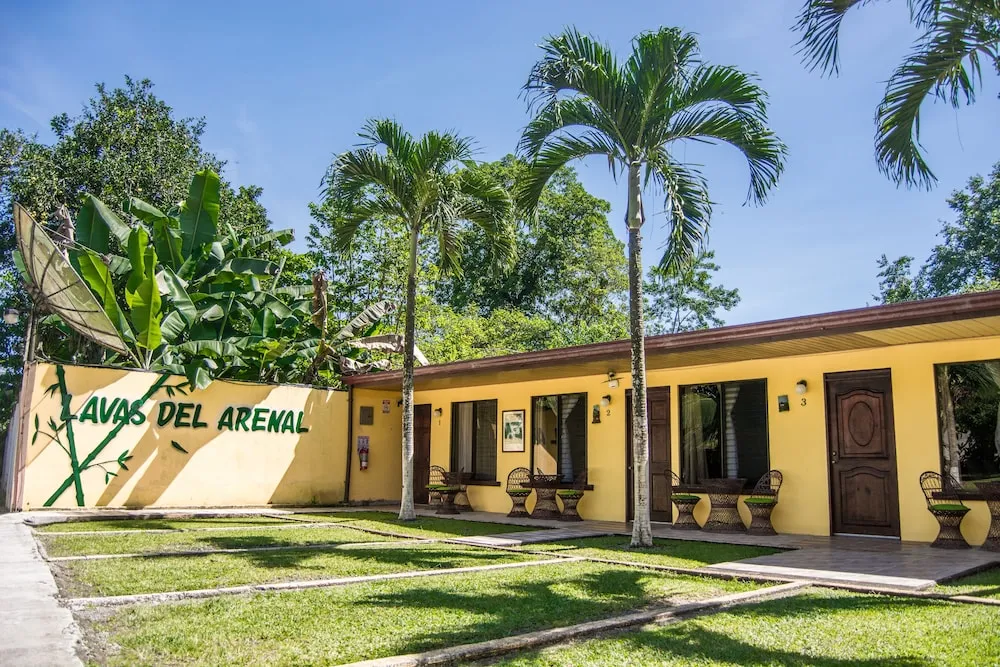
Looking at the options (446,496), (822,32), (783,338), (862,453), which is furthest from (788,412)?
(446,496)

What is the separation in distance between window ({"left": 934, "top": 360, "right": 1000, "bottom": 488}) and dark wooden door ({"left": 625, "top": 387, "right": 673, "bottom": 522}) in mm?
3802

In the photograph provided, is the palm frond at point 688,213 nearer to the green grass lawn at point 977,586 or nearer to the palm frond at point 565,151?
the palm frond at point 565,151

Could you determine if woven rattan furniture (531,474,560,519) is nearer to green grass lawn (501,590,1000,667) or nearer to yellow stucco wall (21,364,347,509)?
yellow stucco wall (21,364,347,509)

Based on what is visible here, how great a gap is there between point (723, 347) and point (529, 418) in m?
4.84

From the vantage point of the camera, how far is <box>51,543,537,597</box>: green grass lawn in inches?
210

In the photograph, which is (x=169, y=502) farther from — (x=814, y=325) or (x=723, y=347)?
(x=814, y=325)

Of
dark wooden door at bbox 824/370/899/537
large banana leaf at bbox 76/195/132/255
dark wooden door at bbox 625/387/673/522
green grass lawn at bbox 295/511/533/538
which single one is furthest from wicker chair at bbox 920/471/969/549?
large banana leaf at bbox 76/195/132/255

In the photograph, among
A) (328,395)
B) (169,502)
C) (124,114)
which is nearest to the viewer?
(169,502)

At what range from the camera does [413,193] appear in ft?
36.8

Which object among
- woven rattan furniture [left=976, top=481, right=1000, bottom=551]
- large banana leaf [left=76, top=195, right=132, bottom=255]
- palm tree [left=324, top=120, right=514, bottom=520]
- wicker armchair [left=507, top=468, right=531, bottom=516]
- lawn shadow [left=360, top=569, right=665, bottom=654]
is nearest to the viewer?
lawn shadow [left=360, top=569, right=665, bottom=654]

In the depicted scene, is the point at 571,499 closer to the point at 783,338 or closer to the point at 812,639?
the point at 783,338

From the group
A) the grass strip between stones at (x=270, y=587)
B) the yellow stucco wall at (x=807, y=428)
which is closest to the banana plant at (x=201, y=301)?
the yellow stucco wall at (x=807, y=428)

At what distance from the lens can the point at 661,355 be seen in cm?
1001

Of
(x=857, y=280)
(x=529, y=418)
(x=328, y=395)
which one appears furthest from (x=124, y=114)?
(x=857, y=280)
